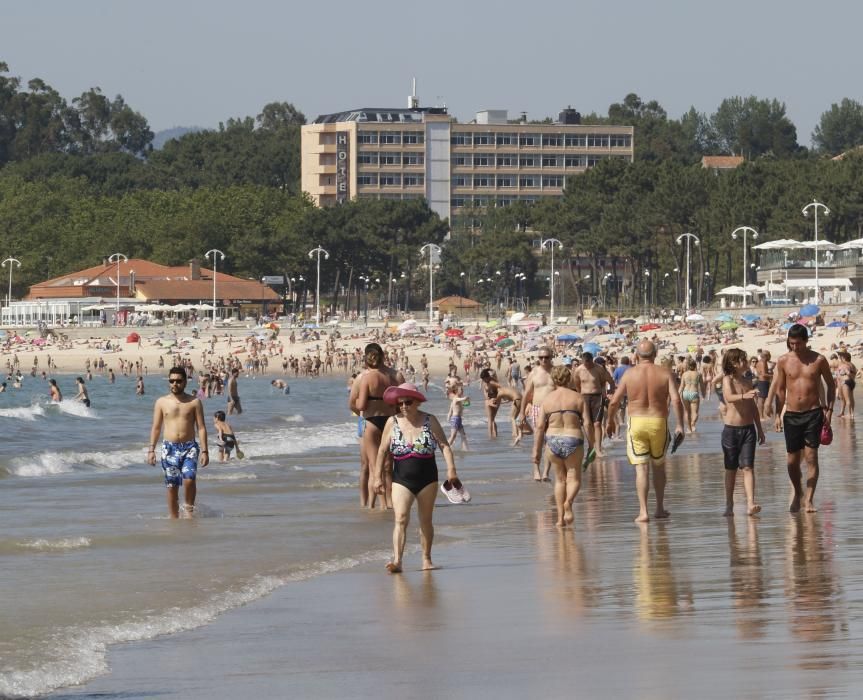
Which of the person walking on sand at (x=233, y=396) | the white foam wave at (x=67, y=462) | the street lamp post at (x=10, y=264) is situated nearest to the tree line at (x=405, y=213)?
the street lamp post at (x=10, y=264)

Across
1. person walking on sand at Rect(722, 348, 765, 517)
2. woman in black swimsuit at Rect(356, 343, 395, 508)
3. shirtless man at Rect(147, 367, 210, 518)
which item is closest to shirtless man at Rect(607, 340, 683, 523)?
person walking on sand at Rect(722, 348, 765, 517)

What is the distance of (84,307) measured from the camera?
4018 inches

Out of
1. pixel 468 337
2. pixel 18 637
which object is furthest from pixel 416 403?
pixel 468 337

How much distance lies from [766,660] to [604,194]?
99635mm

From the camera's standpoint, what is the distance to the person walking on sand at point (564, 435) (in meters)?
11.8

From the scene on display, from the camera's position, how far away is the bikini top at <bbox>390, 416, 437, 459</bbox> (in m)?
9.45

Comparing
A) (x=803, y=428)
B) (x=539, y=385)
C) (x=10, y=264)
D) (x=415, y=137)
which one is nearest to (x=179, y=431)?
(x=539, y=385)

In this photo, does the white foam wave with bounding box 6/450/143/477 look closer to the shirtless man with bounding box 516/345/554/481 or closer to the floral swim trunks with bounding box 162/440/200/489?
the shirtless man with bounding box 516/345/554/481

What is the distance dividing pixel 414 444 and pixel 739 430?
11.2 feet

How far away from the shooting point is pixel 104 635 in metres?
8.26

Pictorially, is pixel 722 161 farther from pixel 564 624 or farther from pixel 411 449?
pixel 564 624

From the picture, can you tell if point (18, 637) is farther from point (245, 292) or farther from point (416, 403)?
point (245, 292)

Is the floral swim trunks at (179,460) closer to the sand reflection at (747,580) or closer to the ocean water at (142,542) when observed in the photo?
the ocean water at (142,542)

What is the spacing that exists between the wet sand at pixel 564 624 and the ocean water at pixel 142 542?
0.33m
